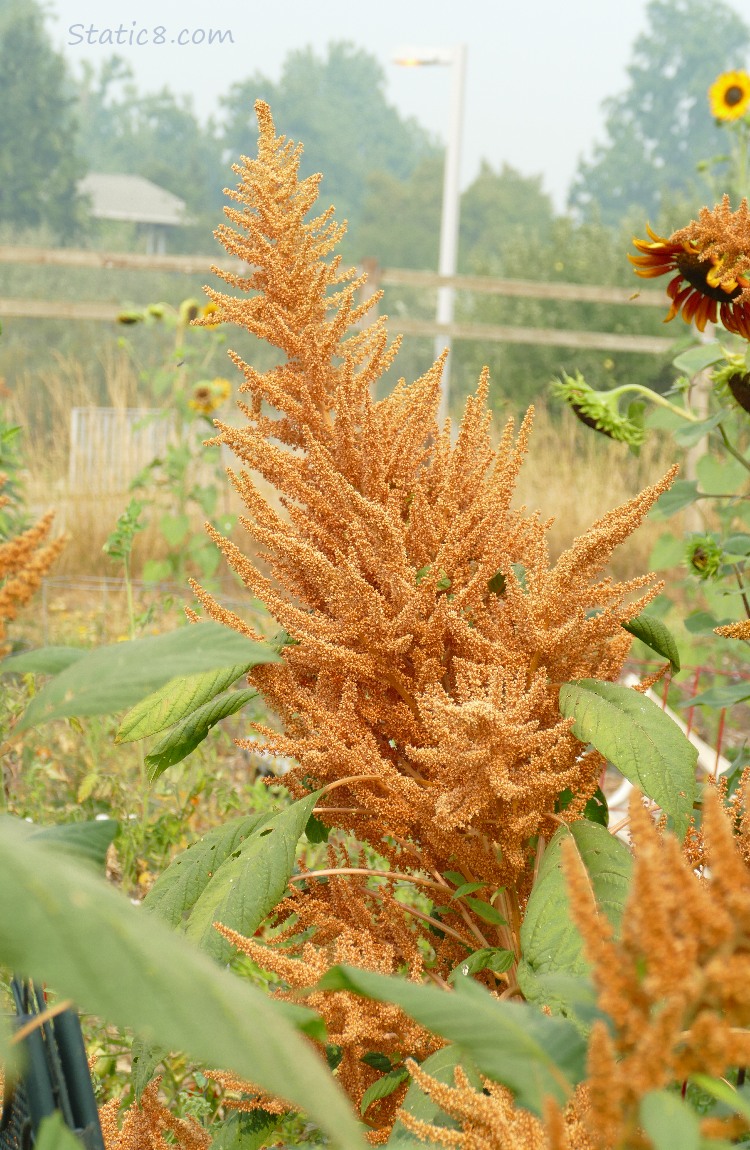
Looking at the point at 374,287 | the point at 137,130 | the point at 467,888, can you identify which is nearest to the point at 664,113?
the point at 137,130

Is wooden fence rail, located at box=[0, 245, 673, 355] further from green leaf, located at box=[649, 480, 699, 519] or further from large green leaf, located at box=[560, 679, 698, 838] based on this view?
large green leaf, located at box=[560, 679, 698, 838]

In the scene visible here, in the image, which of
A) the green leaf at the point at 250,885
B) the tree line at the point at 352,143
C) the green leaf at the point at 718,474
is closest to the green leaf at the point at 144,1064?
the green leaf at the point at 250,885

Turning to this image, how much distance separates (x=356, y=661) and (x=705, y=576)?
2.63ft

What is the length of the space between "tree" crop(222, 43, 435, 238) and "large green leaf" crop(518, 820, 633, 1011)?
118 feet

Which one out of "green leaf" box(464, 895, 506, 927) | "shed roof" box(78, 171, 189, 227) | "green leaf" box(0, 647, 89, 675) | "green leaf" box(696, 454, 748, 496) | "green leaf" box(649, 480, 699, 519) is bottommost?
"green leaf" box(464, 895, 506, 927)

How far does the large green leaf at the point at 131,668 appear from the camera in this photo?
341mm

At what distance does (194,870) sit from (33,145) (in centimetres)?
2705

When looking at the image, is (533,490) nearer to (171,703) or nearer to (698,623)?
(698,623)

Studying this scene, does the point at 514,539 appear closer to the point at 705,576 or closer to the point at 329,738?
the point at 329,738

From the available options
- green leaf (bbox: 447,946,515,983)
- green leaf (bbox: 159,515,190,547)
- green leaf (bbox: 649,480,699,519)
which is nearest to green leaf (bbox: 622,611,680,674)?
green leaf (bbox: 447,946,515,983)

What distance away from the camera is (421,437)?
0.71m

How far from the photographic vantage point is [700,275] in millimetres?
896

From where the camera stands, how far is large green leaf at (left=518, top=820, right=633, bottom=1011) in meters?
0.52

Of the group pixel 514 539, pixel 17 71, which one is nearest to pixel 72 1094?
pixel 514 539
